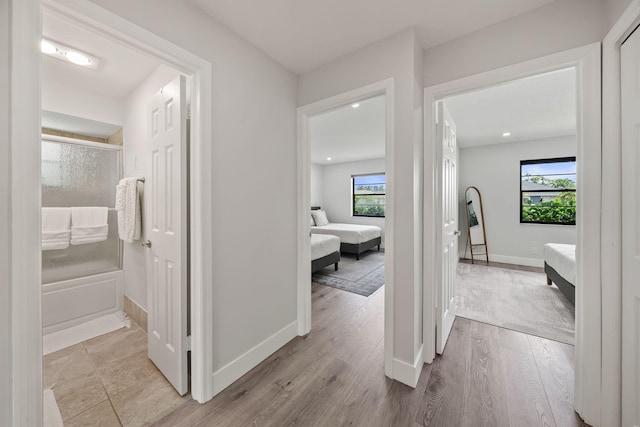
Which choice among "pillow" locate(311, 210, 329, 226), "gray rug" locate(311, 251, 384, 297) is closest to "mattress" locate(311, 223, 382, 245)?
"gray rug" locate(311, 251, 384, 297)

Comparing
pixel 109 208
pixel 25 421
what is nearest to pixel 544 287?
pixel 25 421

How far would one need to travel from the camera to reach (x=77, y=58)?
1.87 meters

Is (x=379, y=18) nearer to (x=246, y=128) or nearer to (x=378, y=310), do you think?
(x=246, y=128)

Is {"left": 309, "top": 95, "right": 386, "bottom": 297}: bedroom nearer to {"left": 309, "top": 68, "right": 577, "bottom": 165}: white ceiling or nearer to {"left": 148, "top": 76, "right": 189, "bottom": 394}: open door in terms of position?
{"left": 309, "top": 68, "right": 577, "bottom": 165}: white ceiling

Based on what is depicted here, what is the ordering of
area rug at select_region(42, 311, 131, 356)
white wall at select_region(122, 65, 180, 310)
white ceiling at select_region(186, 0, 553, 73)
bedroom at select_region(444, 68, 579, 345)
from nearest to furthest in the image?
white ceiling at select_region(186, 0, 553, 73) < area rug at select_region(42, 311, 131, 356) < white wall at select_region(122, 65, 180, 310) < bedroom at select_region(444, 68, 579, 345)

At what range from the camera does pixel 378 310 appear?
8.98 ft

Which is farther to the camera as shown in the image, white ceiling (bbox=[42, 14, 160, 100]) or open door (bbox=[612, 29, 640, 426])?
white ceiling (bbox=[42, 14, 160, 100])

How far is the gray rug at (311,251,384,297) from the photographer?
3.48 meters

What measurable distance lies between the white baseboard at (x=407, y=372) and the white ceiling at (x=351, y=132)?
1.96m

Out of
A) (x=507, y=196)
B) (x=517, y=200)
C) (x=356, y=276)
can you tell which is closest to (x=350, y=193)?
(x=356, y=276)

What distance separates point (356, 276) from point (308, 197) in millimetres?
2234

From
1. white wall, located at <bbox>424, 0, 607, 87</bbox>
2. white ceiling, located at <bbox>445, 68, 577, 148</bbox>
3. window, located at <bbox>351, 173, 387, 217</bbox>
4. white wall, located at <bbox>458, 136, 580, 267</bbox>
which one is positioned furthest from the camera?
window, located at <bbox>351, 173, 387, 217</bbox>

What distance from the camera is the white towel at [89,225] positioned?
95.7 inches

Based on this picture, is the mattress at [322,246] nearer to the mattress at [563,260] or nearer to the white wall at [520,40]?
the white wall at [520,40]
